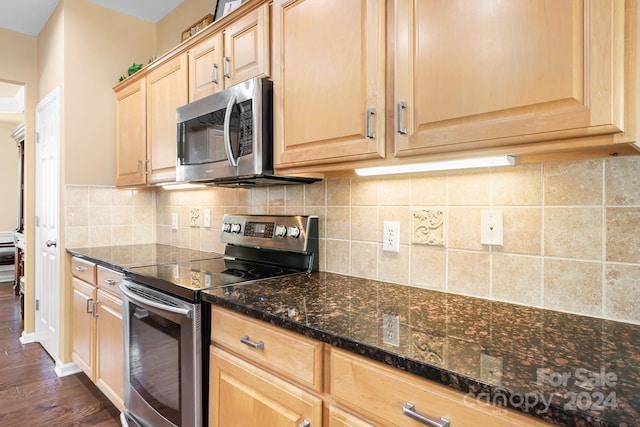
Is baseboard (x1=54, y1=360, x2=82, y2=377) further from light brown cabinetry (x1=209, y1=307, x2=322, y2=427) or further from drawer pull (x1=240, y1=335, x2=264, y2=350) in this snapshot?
drawer pull (x1=240, y1=335, x2=264, y2=350)

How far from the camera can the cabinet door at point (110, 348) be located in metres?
1.95

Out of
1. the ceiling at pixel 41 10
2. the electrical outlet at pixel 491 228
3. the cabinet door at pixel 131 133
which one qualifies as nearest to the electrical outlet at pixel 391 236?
the electrical outlet at pixel 491 228

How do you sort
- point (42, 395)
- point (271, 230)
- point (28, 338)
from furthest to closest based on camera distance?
point (28, 338) < point (42, 395) < point (271, 230)

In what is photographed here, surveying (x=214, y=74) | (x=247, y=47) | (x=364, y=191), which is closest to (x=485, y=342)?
(x=364, y=191)

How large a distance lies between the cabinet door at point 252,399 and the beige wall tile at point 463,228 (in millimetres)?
689

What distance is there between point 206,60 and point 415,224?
1308 millimetres

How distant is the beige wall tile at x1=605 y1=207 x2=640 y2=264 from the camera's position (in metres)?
0.96

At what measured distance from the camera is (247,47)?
63.4 inches

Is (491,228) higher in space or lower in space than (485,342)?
higher

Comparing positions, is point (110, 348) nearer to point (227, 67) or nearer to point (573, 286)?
point (227, 67)

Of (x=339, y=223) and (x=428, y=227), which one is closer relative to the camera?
(x=428, y=227)

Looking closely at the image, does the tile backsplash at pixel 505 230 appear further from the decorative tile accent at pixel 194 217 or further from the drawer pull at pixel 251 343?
the decorative tile accent at pixel 194 217

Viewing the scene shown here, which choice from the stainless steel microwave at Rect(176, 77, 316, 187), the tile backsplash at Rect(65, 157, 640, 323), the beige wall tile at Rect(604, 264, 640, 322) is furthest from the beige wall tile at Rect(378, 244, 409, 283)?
the beige wall tile at Rect(604, 264, 640, 322)

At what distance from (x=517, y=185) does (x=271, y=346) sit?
2.90 feet
